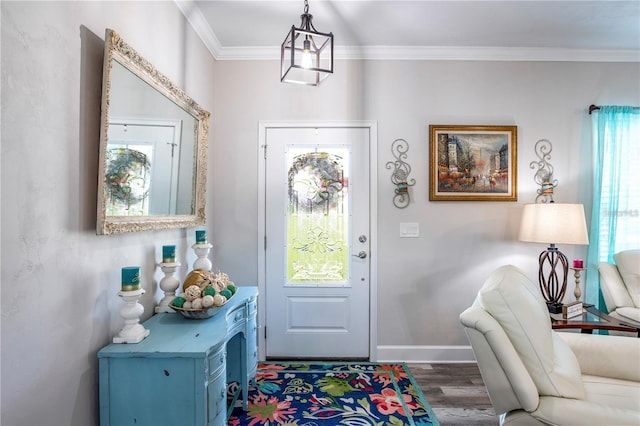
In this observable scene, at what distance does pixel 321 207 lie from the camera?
115 inches

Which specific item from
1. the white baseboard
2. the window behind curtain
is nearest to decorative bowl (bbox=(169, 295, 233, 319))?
the white baseboard

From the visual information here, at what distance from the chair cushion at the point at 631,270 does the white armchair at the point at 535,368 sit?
1.09m

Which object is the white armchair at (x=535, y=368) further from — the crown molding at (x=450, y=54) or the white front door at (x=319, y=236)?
the crown molding at (x=450, y=54)

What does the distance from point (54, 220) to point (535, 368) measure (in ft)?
6.38

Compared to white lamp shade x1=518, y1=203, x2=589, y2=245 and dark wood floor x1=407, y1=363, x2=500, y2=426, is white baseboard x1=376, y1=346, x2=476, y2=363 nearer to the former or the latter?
dark wood floor x1=407, y1=363, x2=500, y2=426

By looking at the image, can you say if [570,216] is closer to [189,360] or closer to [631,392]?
[631,392]

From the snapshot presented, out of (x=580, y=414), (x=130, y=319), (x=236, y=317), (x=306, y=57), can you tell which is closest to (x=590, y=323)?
(x=580, y=414)

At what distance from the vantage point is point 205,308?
5.47ft

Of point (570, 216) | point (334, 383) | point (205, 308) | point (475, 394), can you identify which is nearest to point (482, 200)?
point (570, 216)

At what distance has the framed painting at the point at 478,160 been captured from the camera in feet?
9.40

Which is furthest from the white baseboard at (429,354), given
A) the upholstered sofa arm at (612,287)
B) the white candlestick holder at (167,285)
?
the white candlestick holder at (167,285)

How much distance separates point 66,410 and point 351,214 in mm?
2171

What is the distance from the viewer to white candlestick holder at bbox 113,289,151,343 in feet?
4.67

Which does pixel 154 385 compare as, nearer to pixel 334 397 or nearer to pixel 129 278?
pixel 129 278
